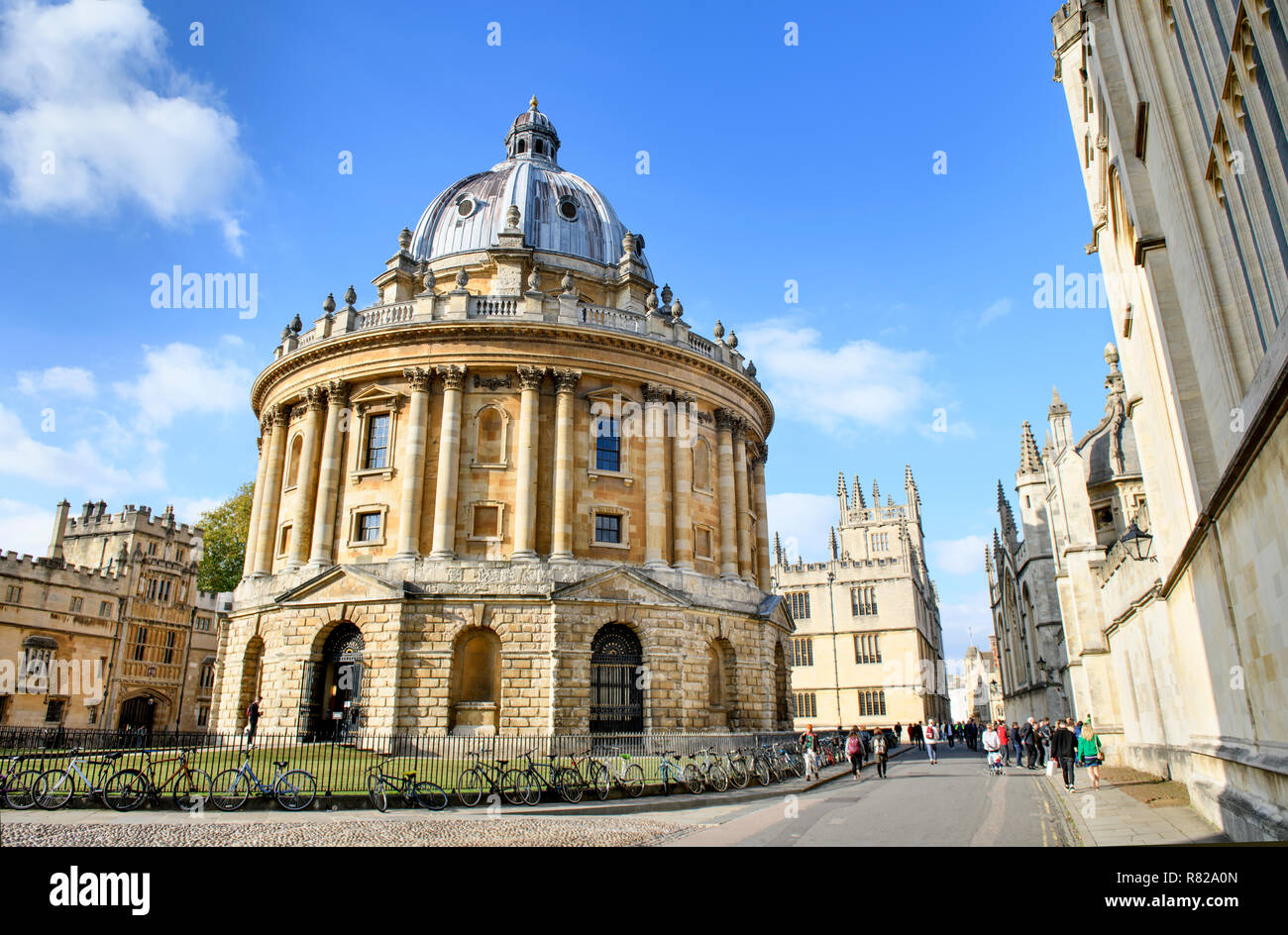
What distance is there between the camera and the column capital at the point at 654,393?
104 feet

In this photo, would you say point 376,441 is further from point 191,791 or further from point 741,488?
point 191,791

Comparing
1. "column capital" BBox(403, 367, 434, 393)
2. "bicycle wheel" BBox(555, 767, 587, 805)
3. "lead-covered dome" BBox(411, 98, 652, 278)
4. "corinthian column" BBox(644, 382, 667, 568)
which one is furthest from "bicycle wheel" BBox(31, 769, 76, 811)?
"lead-covered dome" BBox(411, 98, 652, 278)

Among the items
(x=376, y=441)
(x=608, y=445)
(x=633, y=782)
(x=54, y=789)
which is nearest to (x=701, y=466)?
(x=608, y=445)

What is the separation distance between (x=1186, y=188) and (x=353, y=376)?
2772cm

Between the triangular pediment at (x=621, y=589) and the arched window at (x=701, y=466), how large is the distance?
5.63 metres

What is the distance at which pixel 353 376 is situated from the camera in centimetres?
3130

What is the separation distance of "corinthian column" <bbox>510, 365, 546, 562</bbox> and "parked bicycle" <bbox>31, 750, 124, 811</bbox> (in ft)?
46.7

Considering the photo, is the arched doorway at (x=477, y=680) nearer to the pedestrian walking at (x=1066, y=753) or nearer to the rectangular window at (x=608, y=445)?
the rectangular window at (x=608, y=445)

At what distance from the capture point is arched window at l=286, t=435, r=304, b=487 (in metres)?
33.0

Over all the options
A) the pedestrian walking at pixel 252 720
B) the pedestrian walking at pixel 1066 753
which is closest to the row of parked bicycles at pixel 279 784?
the pedestrian walking at pixel 252 720

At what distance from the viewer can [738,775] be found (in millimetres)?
20781

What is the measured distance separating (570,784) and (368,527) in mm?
16494

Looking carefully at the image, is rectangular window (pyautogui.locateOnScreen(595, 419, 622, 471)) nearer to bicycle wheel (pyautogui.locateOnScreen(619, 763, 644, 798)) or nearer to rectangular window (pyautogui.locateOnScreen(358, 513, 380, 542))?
rectangular window (pyautogui.locateOnScreen(358, 513, 380, 542))
